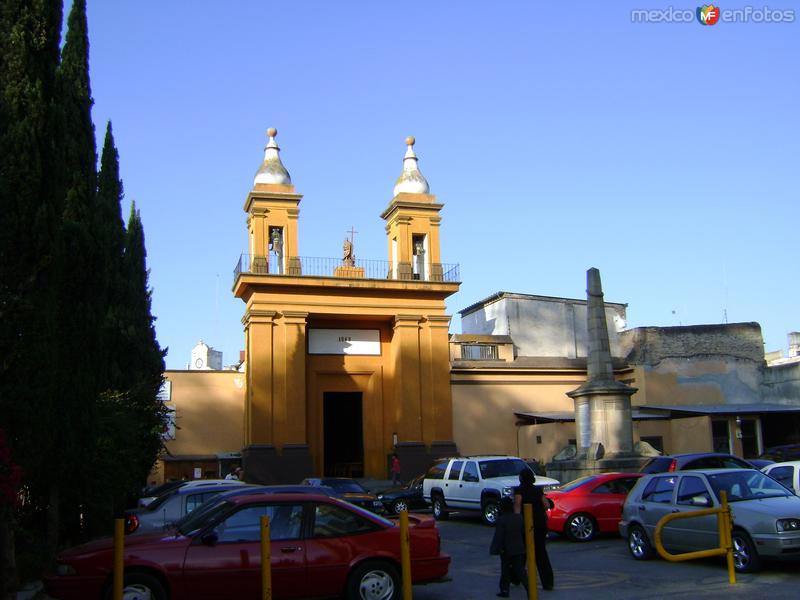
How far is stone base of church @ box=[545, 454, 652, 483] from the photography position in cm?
2392

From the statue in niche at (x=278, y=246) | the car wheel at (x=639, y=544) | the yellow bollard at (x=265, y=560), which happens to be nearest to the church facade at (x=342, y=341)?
the statue in niche at (x=278, y=246)

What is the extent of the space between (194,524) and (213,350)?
55.8 metres

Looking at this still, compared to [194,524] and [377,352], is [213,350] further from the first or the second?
[194,524]

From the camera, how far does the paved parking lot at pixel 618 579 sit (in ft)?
36.6

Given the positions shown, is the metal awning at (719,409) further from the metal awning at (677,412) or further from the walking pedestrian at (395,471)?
the walking pedestrian at (395,471)

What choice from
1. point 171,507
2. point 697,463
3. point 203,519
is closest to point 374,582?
point 203,519

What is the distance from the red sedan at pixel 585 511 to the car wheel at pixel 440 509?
625cm

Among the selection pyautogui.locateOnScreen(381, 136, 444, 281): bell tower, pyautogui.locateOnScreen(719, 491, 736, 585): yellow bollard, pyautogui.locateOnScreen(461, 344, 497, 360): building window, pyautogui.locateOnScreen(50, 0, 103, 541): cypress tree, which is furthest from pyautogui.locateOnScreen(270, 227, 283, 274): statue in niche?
pyautogui.locateOnScreen(719, 491, 736, 585): yellow bollard

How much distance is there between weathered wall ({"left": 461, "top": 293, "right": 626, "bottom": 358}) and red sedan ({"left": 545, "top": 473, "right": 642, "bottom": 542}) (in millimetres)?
30936

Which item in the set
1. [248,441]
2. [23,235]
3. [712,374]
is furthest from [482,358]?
[23,235]

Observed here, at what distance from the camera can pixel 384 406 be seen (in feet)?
120

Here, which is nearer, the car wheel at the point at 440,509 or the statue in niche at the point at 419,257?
the car wheel at the point at 440,509

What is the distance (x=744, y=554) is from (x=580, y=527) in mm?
5126

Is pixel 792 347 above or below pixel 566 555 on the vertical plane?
above
